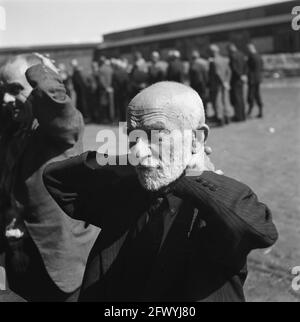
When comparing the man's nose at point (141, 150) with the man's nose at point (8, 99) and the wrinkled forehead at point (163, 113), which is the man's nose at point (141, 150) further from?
the man's nose at point (8, 99)

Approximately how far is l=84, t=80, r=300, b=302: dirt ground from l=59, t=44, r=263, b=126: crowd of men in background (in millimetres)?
633

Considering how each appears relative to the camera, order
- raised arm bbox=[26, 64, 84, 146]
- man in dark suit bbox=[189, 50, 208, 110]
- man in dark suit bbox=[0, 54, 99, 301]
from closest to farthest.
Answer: raised arm bbox=[26, 64, 84, 146] < man in dark suit bbox=[0, 54, 99, 301] < man in dark suit bbox=[189, 50, 208, 110]

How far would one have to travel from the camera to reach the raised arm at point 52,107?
2424mm

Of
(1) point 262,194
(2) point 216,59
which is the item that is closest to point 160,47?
(2) point 216,59

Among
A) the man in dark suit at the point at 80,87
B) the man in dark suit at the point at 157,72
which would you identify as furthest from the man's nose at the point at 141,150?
the man in dark suit at the point at 80,87

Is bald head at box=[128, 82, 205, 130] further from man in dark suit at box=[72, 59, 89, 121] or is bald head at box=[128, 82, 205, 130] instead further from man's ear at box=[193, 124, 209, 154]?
man in dark suit at box=[72, 59, 89, 121]

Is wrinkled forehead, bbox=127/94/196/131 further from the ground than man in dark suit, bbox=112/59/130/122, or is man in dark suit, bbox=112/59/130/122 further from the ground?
wrinkled forehead, bbox=127/94/196/131

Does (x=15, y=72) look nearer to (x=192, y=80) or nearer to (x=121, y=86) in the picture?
(x=192, y=80)

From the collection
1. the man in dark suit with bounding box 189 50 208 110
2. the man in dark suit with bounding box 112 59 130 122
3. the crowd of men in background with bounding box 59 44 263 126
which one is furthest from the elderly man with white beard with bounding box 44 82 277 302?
the man in dark suit with bounding box 112 59 130 122

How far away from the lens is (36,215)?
9.43 ft

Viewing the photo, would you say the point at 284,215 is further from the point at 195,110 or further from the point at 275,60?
the point at 275,60

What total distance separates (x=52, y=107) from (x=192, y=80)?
33.2ft

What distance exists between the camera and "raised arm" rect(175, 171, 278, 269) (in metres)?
1.50
